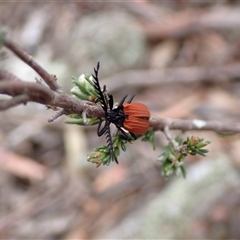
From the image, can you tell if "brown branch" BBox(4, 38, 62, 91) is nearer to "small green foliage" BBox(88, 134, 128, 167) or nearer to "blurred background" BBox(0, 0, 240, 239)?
"small green foliage" BBox(88, 134, 128, 167)

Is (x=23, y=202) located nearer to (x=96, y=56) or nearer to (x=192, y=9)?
(x=96, y=56)

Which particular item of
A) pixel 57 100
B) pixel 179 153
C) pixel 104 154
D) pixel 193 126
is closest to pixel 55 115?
pixel 57 100

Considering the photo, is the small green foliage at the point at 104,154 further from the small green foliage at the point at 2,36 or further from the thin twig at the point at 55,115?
the small green foliage at the point at 2,36

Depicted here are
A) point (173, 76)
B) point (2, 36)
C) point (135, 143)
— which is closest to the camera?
point (2, 36)

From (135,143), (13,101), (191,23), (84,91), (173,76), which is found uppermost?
(191,23)

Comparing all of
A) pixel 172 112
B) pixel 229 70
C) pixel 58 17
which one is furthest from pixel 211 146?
pixel 58 17

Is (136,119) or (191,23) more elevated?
(191,23)

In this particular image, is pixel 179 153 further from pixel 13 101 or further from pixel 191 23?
pixel 191 23
